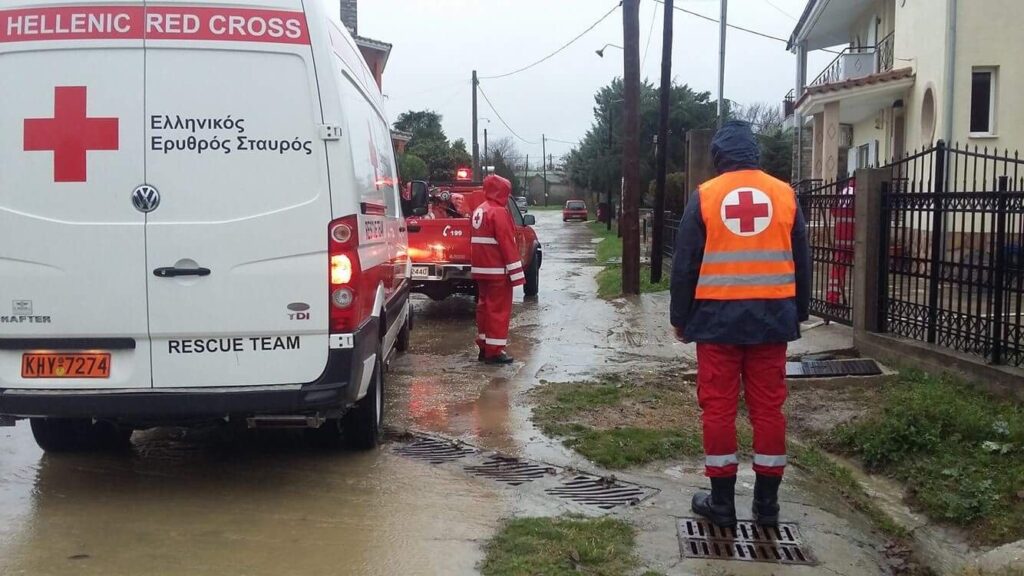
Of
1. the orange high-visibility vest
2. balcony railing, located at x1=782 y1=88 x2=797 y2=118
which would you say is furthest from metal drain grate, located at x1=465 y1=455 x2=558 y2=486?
balcony railing, located at x1=782 y1=88 x2=797 y2=118

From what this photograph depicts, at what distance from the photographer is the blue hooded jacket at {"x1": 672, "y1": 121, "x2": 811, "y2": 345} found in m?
4.34

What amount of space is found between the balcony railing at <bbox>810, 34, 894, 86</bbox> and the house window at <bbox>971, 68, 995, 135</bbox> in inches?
181

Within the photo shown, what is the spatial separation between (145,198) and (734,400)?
2.97m

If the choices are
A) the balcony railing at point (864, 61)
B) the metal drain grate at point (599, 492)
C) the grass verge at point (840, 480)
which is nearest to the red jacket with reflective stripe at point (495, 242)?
the grass verge at point (840, 480)

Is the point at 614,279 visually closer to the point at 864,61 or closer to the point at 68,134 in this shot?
the point at 864,61

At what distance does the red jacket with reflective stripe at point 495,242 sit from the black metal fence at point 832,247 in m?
2.94

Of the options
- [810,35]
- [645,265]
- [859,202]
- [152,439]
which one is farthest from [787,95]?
[152,439]

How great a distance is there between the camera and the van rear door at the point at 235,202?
4582 mm

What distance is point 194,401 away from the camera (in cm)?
460

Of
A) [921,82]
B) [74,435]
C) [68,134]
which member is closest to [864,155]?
[921,82]

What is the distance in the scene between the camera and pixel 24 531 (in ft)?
14.2

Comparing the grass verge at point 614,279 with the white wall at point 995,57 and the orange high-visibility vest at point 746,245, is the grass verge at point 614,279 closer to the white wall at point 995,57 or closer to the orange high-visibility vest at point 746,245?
the white wall at point 995,57

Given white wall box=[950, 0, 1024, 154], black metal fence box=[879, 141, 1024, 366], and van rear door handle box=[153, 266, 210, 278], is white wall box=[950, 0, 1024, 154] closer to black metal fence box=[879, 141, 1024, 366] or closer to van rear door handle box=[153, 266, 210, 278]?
black metal fence box=[879, 141, 1024, 366]

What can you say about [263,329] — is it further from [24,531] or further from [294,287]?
[24,531]
